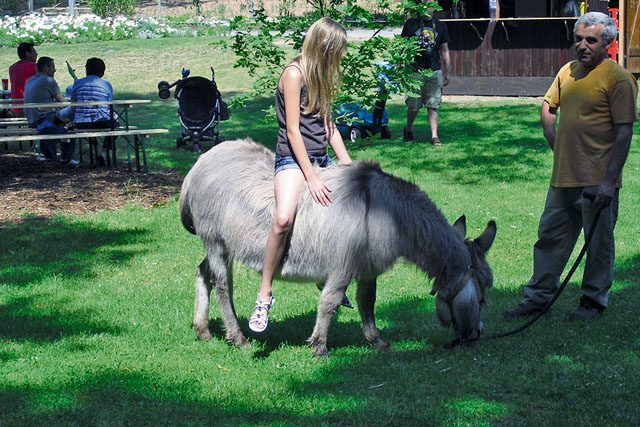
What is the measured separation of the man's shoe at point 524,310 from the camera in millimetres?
6684

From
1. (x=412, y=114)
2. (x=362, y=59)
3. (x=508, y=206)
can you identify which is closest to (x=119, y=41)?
(x=412, y=114)

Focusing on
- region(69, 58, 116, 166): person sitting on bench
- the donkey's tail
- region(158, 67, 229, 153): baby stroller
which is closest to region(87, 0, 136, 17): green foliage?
region(158, 67, 229, 153): baby stroller

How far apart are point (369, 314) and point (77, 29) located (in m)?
29.3

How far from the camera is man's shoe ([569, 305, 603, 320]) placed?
6.50 m

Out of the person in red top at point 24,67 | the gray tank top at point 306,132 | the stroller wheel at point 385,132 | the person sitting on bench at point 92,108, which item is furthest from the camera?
the person in red top at point 24,67

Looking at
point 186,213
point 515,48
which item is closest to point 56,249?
point 186,213

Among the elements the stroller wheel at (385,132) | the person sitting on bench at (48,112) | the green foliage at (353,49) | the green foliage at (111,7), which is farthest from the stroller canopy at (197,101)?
the green foliage at (111,7)

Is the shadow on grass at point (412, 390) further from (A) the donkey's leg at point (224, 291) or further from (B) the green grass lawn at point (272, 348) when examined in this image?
(A) the donkey's leg at point (224, 291)

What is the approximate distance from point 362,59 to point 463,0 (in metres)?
10.1

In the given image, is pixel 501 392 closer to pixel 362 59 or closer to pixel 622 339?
pixel 622 339

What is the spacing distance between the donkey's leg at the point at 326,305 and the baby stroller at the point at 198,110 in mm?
8712

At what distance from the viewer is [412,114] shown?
1404cm

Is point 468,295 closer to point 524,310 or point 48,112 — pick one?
point 524,310

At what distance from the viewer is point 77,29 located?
1288 inches
